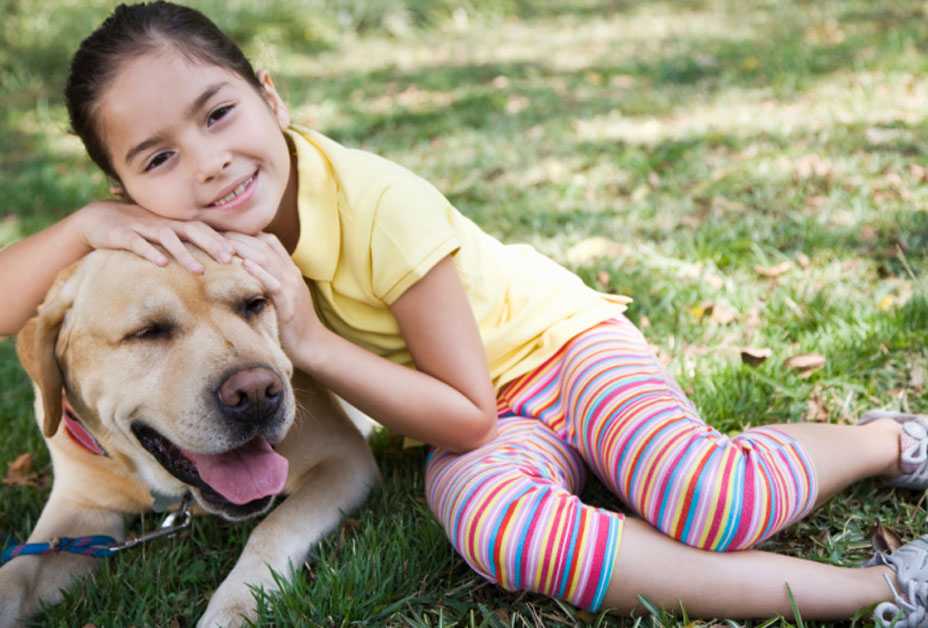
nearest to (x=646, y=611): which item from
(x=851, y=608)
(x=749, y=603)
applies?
(x=749, y=603)

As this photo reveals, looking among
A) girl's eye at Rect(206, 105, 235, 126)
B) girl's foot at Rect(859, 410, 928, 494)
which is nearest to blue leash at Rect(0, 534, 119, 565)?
girl's eye at Rect(206, 105, 235, 126)

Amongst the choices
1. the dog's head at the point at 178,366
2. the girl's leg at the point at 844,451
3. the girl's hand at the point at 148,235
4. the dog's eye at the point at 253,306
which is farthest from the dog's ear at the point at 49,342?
the girl's leg at the point at 844,451

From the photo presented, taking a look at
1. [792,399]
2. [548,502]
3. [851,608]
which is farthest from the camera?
[792,399]

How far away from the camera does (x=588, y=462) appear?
2.54 meters

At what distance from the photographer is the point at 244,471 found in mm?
2330

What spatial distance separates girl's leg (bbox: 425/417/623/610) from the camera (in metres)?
2.09

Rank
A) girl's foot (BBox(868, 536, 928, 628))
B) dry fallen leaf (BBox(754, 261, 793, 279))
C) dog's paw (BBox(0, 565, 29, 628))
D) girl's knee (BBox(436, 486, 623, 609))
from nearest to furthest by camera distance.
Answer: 1. girl's foot (BBox(868, 536, 928, 628))
2. girl's knee (BBox(436, 486, 623, 609))
3. dog's paw (BBox(0, 565, 29, 628))
4. dry fallen leaf (BBox(754, 261, 793, 279))

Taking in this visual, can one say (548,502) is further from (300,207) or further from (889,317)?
(889,317)

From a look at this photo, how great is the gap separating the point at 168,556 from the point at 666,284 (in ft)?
7.52

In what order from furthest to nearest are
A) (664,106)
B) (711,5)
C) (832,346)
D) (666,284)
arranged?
(711,5) → (664,106) → (666,284) → (832,346)

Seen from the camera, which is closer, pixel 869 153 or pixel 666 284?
pixel 666 284

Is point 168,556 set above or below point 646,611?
below

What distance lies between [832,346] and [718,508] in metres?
1.27

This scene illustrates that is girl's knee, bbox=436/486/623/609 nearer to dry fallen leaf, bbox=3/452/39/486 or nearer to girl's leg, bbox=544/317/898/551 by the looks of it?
girl's leg, bbox=544/317/898/551
